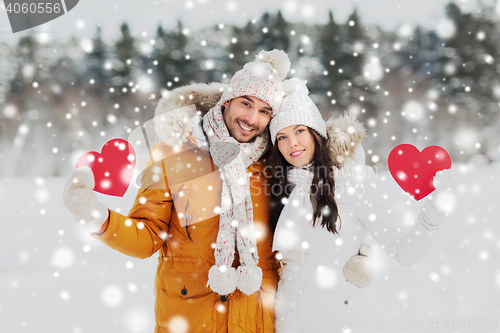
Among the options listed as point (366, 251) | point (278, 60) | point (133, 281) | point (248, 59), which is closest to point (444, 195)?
point (366, 251)

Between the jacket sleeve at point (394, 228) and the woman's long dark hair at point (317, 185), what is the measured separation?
0.17 meters

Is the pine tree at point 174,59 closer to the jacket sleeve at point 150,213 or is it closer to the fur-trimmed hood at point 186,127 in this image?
the fur-trimmed hood at point 186,127

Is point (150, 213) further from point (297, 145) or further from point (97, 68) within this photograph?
point (97, 68)

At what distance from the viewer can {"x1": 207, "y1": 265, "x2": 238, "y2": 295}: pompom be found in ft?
5.21

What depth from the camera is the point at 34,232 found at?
5383 mm

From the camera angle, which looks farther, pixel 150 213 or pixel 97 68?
pixel 97 68

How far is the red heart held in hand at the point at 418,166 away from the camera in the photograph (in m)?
1.62

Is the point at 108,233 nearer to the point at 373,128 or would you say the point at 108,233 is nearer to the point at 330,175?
the point at 330,175

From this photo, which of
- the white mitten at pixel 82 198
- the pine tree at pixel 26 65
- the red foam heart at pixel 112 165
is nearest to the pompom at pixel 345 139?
the red foam heart at pixel 112 165

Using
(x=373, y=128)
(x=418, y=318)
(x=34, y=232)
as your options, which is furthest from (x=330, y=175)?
(x=373, y=128)

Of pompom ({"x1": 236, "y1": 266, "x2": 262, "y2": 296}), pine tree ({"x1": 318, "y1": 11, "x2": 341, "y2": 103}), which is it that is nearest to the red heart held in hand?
pompom ({"x1": 236, "y1": 266, "x2": 262, "y2": 296})

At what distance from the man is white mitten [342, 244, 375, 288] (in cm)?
43

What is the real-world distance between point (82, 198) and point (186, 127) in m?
0.69

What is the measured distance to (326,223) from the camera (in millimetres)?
1704
